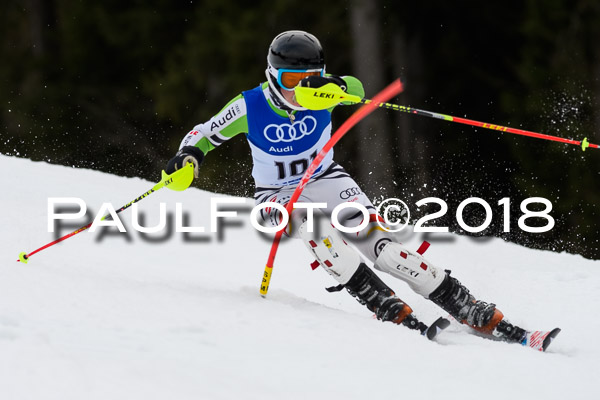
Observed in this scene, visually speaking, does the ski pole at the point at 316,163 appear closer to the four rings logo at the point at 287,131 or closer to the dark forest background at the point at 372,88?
the four rings logo at the point at 287,131

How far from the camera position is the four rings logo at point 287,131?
4113 millimetres

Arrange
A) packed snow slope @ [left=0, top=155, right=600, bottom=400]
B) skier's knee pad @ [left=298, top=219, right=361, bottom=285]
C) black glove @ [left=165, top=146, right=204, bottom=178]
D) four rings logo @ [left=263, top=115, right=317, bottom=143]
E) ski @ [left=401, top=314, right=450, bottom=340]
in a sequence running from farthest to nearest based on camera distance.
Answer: four rings logo @ [left=263, top=115, right=317, bottom=143] < black glove @ [left=165, top=146, right=204, bottom=178] < skier's knee pad @ [left=298, top=219, right=361, bottom=285] < ski @ [left=401, top=314, right=450, bottom=340] < packed snow slope @ [left=0, top=155, right=600, bottom=400]

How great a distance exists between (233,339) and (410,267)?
116cm

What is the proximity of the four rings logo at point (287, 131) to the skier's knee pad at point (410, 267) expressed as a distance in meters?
0.73

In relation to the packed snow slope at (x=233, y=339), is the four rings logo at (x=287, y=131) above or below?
above

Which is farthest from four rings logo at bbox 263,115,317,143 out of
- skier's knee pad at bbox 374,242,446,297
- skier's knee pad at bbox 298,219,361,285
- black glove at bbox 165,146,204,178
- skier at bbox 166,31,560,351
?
skier's knee pad at bbox 374,242,446,297

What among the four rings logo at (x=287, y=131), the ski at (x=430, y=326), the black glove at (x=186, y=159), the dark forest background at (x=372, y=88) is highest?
the dark forest background at (x=372, y=88)

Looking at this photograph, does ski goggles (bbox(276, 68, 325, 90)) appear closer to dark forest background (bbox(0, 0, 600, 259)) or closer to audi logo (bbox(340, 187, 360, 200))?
audi logo (bbox(340, 187, 360, 200))

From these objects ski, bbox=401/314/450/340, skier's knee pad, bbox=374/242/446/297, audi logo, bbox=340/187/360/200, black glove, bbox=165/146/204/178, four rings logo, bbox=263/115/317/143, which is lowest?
ski, bbox=401/314/450/340

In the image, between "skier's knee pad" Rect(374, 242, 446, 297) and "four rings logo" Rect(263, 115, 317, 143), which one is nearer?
"skier's knee pad" Rect(374, 242, 446, 297)

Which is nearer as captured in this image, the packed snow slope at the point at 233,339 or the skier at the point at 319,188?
the packed snow slope at the point at 233,339

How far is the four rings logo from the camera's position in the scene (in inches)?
162

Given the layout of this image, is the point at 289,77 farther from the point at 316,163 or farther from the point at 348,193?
the point at 348,193

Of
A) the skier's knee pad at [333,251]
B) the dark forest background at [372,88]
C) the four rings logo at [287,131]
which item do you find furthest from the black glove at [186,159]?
the dark forest background at [372,88]
